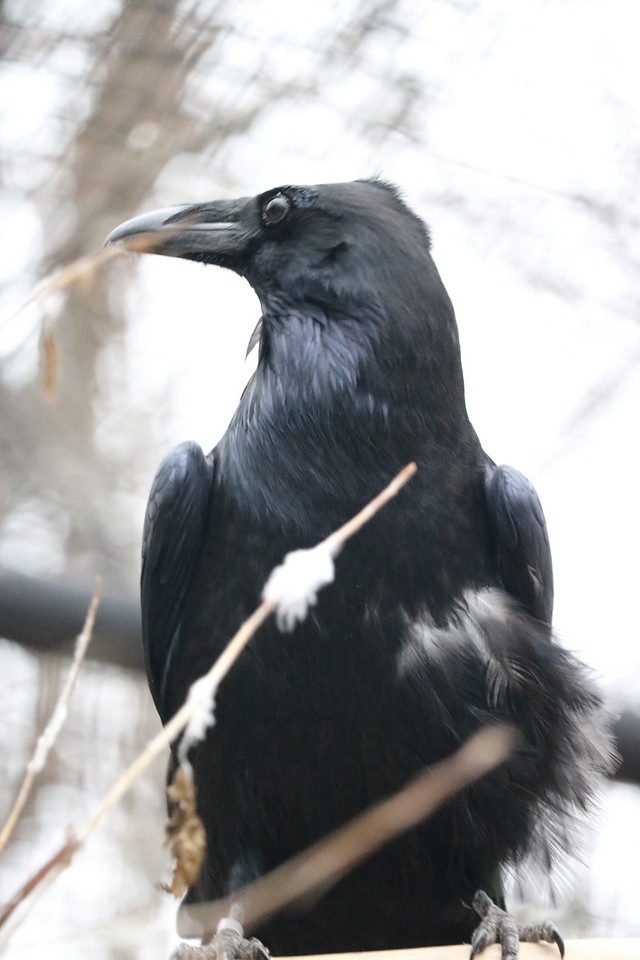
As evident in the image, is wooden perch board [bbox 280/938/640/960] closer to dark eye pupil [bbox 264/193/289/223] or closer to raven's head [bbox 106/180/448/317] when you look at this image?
raven's head [bbox 106/180/448/317]

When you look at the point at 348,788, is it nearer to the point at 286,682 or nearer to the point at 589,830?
the point at 286,682

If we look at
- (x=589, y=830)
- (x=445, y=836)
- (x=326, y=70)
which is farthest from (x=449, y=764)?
(x=326, y=70)

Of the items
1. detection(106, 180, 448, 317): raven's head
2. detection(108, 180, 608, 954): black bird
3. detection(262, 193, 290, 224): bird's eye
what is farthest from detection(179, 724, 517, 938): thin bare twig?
detection(262, 193, 290, 224): bird's eye

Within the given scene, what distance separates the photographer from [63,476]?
13.8 feet

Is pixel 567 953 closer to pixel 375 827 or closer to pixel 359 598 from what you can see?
pixel 375 827

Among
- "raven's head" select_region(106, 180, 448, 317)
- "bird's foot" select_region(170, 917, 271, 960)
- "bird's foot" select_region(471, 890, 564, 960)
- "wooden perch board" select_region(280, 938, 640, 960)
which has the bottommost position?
"bird's foot" select_region(170, 917, 271, 960)

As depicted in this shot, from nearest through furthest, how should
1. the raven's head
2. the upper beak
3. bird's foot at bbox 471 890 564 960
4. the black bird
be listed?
bird's foot at bbox 471 890 564 960 < the black bird < the raven's head < the upper beak

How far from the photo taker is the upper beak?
8.38 ft

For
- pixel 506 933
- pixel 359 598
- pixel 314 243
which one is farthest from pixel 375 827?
pixel 314 243

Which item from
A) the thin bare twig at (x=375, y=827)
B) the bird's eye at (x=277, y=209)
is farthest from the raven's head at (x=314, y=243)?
the thin bare twig at (x=375, y=827)

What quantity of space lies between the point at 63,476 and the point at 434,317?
2.09 m

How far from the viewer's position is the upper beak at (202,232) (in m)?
2.55

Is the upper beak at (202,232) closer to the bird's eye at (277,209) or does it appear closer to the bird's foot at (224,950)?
the bird's eye at (277,209)

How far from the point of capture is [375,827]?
87.8 inches
